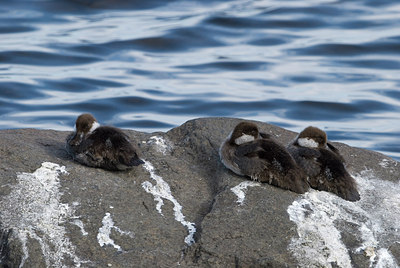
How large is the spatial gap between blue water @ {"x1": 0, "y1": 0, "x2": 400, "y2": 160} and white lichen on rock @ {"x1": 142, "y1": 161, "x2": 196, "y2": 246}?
7.67 meters

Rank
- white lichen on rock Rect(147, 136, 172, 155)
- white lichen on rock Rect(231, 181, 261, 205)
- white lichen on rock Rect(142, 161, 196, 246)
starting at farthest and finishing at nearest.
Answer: white lichen on rock Rect(147, 136, 172, 155) < white lichen on rock Rect(231, 181, 261, 205) < white lichen on rock Rect(142, 161, 196, 246)

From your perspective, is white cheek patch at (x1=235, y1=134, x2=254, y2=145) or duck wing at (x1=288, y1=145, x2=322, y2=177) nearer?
duck wing at (x1=288, y1=145, x2=322, y2=177)

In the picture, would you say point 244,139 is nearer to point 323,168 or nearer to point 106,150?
point 323,168

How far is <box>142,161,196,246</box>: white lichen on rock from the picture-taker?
6.82 metres

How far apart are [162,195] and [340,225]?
5.55 feet

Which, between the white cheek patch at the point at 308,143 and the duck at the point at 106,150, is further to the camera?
the white cheek patch at the point at 308,143

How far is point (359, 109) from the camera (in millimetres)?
17203

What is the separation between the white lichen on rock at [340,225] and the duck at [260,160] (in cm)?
22

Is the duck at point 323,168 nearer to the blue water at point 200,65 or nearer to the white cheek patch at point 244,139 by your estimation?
the white cheek patch at point 244,139

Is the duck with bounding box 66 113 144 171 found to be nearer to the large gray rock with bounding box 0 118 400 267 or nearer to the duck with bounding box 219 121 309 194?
the large gray rock with bounding box 0 118 400 267

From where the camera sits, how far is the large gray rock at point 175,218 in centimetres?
639

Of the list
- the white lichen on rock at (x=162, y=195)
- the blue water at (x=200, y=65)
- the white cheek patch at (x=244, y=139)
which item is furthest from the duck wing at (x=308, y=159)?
the blue water at (x=200, y=65)

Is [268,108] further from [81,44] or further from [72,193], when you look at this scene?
[72,193]

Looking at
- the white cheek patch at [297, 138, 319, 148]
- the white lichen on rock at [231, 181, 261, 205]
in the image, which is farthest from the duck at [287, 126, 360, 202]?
the white lichen on rock at [231, 181, 261, 205]
